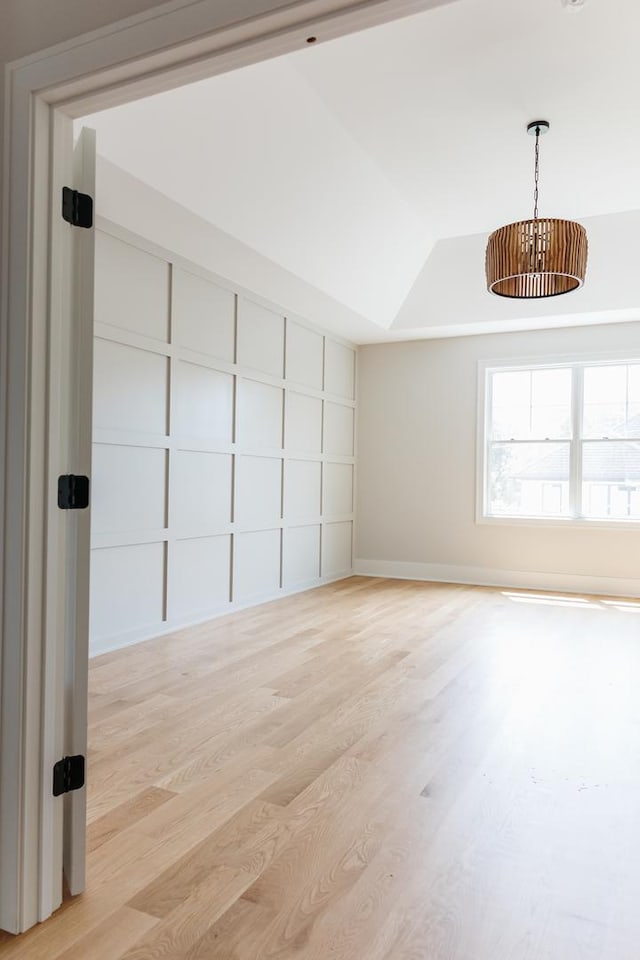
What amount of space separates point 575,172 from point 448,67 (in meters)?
1.57

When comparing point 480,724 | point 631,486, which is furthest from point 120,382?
point 631,486

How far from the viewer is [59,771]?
160cm

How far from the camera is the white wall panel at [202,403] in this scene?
454 centimetres

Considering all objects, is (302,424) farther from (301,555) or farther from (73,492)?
(73,492)

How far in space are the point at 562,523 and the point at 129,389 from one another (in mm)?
4313

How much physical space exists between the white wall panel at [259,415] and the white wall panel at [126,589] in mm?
1310

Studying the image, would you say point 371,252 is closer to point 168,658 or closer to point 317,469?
point 317,469

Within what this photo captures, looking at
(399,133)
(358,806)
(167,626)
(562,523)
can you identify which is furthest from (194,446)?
(562,523)

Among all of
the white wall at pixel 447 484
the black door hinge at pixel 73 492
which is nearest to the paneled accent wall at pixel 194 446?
the white wall at pixel 447 484

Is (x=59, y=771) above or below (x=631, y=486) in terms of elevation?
below

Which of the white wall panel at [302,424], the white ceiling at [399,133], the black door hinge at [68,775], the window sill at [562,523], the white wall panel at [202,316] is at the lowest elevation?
the black door hinge at [68,775]

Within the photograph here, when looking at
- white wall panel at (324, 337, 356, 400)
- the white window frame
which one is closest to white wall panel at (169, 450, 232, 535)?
white wall panel at (324, 337, 356, 400)

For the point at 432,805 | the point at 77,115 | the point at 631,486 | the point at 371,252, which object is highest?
the point at 371,252

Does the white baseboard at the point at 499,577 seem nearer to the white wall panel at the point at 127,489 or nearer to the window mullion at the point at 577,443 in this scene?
the window mullion at the point at 577,443
